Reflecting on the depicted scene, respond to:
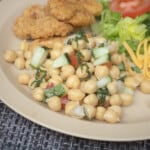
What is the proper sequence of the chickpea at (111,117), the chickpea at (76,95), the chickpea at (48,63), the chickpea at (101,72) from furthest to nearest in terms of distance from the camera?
the chickpea at (48,63) → the chickpea at (101,72) → the chickpea at (76,95) → the chickpea at (111,117)

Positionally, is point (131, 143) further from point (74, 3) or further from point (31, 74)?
point (74, 3)

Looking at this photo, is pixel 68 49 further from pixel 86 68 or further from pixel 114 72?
pixel 114 72

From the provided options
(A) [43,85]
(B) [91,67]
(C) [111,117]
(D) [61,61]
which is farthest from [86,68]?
(C) [111,117]

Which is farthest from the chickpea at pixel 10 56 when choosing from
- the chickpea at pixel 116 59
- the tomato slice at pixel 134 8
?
the tomato slice at pixel 134 8

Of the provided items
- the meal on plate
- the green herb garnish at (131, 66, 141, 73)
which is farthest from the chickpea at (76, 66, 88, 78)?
the green herb garnish at (131, 66, 141, 73)

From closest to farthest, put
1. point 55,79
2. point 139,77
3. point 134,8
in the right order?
point 55,79 < point 139,77 < point 134,8

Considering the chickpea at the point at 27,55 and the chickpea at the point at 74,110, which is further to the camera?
the chickpea at the point at 27,55

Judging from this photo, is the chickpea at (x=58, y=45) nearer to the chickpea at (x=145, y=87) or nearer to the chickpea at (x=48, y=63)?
the chickpea at (x=48, y=63)
